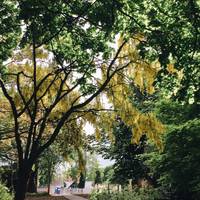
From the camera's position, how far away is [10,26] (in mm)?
13562

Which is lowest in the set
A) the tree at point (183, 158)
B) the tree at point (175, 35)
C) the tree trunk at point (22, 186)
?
the tree trunk at point (22, 186)

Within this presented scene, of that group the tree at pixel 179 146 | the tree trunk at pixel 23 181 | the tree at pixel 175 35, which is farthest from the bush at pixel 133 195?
the tree at pixel 175 35

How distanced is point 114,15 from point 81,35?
2.83 m

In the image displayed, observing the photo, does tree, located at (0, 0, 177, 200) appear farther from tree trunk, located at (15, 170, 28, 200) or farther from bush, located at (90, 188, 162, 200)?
bush, located at (90, 188, 162, 200)

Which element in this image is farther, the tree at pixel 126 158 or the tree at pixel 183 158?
the tree at pixel 126 158

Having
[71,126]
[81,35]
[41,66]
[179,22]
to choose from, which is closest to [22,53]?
[41,66]

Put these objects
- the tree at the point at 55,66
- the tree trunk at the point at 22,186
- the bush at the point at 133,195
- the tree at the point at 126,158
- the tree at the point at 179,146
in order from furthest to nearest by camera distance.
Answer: the tree at the point at 126,158, the bush at the point at 133,195, the tree at the point at 179,146, the tree trunk at the point at 22,186, the tree at the point at 55,66

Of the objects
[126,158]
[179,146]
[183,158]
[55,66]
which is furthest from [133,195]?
[126,158]

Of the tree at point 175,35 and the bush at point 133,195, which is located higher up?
the tree at point 175,35

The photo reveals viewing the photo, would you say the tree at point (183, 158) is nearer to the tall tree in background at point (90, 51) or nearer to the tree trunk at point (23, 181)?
the tall tree in background at point (90, 51)

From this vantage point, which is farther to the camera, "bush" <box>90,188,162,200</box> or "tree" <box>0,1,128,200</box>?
"bush" <box>90,188,162,200</box>

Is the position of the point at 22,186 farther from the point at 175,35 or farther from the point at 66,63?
the point at 175,35

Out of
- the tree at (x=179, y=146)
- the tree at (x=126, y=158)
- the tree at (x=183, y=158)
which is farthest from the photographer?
the tree at (x=126, y=158)

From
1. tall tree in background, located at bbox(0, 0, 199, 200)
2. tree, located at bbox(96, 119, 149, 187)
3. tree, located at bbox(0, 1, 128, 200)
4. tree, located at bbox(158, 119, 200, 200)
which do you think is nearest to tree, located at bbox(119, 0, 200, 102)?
tall tree in background, located at bbox(0, 0, 199, 200)
